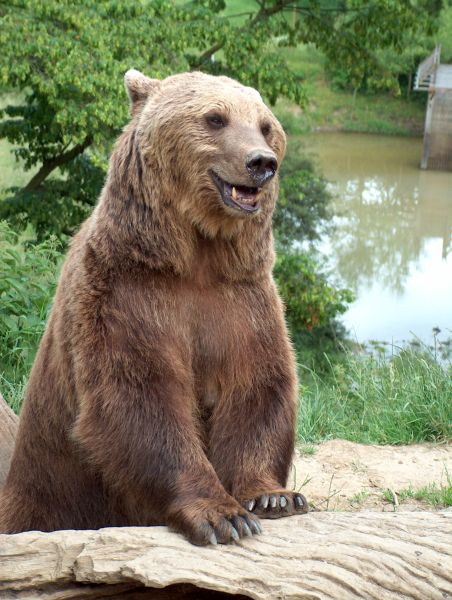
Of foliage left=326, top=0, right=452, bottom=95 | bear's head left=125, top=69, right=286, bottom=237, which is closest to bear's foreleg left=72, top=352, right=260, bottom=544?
bear's head left=125, top=69, right=286, bottom=237

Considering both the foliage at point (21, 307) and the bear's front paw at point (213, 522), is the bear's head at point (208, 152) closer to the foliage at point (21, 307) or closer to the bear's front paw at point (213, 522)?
the bear's front paw at point (213, 522)

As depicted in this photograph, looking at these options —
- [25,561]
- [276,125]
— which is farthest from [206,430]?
[276,125]

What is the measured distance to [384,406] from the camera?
6.80 metres

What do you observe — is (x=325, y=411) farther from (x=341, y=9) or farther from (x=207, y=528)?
(x=341, y=9)

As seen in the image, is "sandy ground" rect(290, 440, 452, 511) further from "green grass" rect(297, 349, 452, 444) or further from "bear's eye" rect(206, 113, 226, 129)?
"bear's eye" rect(206, 113, 226, 129)

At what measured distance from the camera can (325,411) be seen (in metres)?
7.08

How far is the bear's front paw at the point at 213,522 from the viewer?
11.1ft

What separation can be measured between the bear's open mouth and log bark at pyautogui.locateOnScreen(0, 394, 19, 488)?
213 cm

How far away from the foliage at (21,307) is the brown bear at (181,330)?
3109 mm

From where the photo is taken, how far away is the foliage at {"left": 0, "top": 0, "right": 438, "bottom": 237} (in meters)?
10.7

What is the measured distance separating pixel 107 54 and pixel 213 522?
826 cm

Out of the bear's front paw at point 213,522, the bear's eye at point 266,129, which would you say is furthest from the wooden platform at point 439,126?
the bear's front paw at point 213,522

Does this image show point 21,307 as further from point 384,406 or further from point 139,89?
point 139,89

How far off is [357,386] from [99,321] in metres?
4.25
